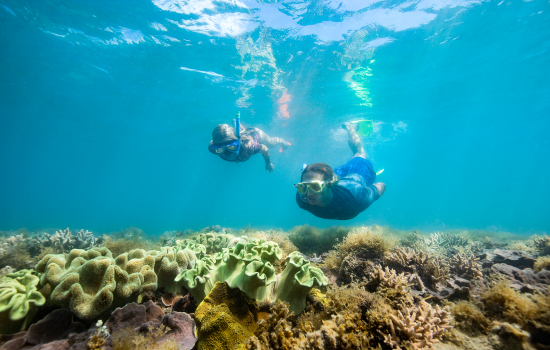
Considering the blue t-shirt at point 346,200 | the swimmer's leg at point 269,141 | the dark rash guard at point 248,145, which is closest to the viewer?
the blue t-shirt at point 346,200

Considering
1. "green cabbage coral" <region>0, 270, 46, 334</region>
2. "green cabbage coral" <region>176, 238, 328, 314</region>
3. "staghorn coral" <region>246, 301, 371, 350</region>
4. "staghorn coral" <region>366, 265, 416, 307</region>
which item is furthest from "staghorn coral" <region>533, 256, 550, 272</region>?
"green cabbage coral" <region>0, 270, 46, 334</region>

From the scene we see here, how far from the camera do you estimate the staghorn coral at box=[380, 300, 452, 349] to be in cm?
184

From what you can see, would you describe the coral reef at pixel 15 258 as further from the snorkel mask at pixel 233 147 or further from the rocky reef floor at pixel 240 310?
the snorkel mask at pixel 233 147

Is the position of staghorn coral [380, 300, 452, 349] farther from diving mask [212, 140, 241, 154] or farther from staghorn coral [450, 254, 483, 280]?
diving mask [212, 140, 241, 154]

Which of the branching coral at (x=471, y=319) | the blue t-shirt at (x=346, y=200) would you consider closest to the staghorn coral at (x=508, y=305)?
the branching coral at (x=471, y=319)

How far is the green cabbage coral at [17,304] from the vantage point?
2017 millimetres

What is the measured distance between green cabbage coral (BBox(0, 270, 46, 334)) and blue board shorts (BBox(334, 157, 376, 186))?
25.5ft

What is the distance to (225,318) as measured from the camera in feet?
6.09

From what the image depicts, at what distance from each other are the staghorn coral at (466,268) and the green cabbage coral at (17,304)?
19.9ft

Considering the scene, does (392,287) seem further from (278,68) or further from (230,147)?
(278,68)

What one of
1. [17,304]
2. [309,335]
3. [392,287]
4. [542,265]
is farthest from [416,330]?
[17,304]

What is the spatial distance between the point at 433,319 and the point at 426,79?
25418 mm

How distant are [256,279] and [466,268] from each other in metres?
4.03

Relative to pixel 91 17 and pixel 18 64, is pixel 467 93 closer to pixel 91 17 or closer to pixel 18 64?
pixel 91 17
